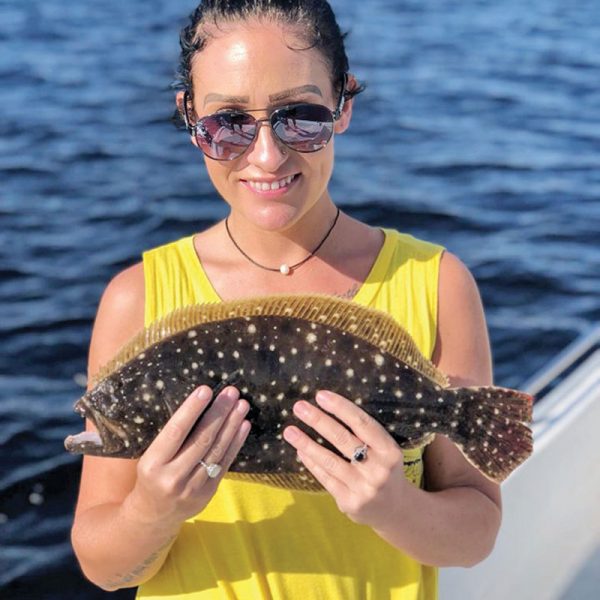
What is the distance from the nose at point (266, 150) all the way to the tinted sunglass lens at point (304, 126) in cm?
2

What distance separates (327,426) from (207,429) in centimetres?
35

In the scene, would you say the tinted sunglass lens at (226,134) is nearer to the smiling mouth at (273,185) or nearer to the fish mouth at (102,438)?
the smiling mouth at (273,185)

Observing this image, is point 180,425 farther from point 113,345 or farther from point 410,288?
point 410,288

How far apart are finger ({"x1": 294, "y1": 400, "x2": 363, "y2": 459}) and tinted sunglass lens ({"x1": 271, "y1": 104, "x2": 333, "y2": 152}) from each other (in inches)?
32.2

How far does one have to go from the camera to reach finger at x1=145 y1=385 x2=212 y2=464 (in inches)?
109

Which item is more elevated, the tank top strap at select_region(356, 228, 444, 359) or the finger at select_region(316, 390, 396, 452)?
the tank top strap at select_region(356, 228, 444, 359)

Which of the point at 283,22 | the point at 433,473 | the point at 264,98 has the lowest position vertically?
the point at 433,473

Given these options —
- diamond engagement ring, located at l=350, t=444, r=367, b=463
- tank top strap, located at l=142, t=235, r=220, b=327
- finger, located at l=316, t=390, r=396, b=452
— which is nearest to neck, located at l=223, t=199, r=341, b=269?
tank top strap, located at l=142, t=235, r=220, b=327

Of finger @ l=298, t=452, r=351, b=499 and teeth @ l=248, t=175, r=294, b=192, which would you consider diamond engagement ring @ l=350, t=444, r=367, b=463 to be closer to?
finger @ l=298, t=452, r=351, b=499

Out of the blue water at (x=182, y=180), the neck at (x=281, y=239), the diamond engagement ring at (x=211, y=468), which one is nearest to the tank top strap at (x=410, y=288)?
the neck at (x=281, y=239)

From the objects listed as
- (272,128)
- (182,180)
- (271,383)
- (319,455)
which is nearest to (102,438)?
(271,383)

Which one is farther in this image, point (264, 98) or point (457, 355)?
point (457, 355)

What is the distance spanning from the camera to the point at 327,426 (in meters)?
2.87

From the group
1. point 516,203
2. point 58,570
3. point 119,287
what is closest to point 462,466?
point 119,287
